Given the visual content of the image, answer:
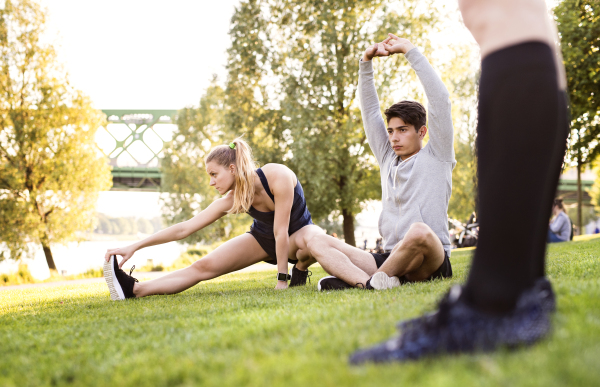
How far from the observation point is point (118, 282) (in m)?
4.39

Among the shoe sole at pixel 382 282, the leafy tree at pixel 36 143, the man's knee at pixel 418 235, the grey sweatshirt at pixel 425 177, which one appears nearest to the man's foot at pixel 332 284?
A: the shoe sole at pixel 382 282

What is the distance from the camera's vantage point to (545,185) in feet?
4.69

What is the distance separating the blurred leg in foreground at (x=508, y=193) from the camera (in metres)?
1.30

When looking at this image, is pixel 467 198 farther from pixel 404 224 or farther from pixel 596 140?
pixel 404 224

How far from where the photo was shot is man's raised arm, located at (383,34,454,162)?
3.58 m

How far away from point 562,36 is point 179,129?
22.6m

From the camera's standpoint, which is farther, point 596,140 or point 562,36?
point 596,140

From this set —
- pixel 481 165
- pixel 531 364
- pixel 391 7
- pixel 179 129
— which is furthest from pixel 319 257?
pixel 179 129

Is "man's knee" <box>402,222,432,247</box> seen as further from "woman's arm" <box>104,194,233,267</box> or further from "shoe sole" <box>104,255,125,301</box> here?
"shoe sole" <box>104,255,125,301</box>

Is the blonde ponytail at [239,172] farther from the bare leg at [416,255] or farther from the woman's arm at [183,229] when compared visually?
the bare leg at [416,255]

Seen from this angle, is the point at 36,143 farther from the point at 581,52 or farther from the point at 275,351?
the point at 275,351

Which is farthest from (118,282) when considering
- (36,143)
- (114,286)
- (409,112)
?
(36,143)

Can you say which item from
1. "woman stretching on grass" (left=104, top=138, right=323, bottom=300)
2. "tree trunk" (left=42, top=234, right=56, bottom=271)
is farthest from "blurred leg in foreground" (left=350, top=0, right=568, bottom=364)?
"tree trunk" (left=42, top=234, right=56, bottom=271)

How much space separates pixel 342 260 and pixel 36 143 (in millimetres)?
16039
